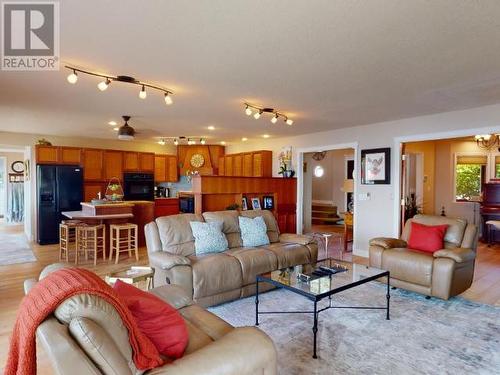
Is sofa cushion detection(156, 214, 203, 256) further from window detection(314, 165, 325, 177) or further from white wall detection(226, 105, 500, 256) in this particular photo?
window detection(314, 165, 325, 177)

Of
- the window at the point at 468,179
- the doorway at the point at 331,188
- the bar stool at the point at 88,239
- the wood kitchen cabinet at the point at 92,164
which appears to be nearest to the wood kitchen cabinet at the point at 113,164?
the wood kitchen cabinet at the point at 92,164

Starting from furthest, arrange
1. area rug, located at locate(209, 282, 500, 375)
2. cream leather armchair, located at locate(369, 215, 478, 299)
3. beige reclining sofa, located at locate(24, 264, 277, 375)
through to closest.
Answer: cream leather armchair, located at locate(369, 215, 478, 299) → area rug, located at locate(209, 282, 500, 375) → beige reclining sofa, located at locate(24, 264, 277, 375)

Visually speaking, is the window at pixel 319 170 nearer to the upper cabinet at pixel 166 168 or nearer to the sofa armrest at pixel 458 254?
the upper cabinet at pixel 166 168

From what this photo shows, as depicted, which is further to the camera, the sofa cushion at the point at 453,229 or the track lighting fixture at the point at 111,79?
the sofa cushion at the point at 453,229

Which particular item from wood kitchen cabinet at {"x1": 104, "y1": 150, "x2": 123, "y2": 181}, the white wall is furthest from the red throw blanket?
wood kitchen cabinet at {"x1": 104, "y1": 150, "x2": 123, "y2": 181}

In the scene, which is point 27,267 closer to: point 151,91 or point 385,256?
point 151,91

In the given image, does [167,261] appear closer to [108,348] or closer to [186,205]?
[108,348]

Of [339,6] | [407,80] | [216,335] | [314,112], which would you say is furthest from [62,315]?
[314,112]

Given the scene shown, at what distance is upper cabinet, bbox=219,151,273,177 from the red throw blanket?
622 centimetres

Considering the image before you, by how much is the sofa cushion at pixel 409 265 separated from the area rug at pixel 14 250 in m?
5.60

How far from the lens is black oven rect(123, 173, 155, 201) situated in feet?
25.6

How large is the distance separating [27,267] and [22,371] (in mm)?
4469

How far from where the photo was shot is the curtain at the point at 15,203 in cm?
1016

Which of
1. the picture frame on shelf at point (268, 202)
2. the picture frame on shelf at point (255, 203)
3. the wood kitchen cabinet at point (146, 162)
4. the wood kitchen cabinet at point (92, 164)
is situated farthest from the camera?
the wood kitchen cabinet at point (146, 162)
